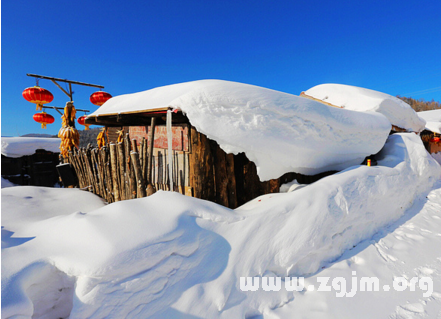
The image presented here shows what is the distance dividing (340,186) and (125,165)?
3.55m

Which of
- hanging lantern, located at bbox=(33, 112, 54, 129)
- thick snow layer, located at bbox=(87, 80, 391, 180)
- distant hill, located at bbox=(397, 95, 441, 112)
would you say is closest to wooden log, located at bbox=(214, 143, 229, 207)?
thick snow layer, located at bbox=(87, 80, 391, 180)

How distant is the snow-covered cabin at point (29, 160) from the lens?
30.2ft

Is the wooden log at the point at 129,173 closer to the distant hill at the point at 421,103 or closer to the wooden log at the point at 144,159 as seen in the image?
the wooden log at the point at 144,159

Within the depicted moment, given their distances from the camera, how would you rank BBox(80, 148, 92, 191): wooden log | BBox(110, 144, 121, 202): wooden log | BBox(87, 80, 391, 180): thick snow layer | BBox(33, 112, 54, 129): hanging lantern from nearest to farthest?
BBox(87, 80, 391, 180): thick snow layer
BBox(110, 144, 121, 202): wooden log
BBox(80, 148, 92, 191): wooden log
BBox(33, 112, 54, 129): hanging lantern

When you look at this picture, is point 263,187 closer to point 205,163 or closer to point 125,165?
point 205,163

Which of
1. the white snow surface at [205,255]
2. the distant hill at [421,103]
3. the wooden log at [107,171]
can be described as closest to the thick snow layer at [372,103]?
the white snow surface at [205,255]

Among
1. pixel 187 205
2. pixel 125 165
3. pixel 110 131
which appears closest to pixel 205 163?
pixel 187 205

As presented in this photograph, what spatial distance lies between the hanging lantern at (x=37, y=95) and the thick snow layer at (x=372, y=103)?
937cm

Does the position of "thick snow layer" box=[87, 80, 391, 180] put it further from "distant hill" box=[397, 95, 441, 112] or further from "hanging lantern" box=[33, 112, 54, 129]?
"distant hill" box=[397, 95, 441, 112]

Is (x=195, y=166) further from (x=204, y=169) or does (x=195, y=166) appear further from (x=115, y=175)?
(x=115, y=175)

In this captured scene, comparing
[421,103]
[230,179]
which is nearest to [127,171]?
[230,179]

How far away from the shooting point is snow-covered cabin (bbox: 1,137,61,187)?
9.20 metres

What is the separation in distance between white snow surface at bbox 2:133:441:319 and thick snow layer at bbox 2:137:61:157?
27.7ft

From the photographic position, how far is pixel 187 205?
81.3 inches
